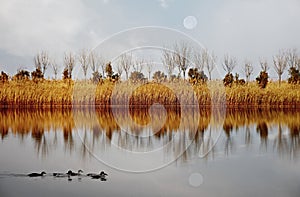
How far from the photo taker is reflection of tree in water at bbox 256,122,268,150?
6.32 meters

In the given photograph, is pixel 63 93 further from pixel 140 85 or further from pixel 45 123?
pixel 45 123

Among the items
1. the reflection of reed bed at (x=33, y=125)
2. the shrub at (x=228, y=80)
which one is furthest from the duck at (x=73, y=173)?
the shrub at (x=228, y=80)

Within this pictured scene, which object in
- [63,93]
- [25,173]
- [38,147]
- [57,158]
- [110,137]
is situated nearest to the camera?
[25,173]

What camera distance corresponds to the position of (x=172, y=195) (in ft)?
11.6

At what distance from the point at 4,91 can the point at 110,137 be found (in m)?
7.91

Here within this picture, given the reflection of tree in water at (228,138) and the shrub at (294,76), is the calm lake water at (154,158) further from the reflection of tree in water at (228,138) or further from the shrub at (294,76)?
the shrub at (294,76)

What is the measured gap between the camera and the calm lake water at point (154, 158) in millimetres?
3756

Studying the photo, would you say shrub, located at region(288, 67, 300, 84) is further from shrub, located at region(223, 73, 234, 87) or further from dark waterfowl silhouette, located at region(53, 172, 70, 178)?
dark waterfowl silhouette, located at region(53, 172, 70, 178)

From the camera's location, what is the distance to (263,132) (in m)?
7.65

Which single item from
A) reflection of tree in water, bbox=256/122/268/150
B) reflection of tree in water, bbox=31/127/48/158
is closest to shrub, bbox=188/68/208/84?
reflection of tree in water, bbox=256/122/268/150

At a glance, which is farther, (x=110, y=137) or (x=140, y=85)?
(x=140, y=85)

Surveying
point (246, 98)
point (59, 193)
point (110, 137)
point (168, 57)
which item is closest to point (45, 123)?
point (110, 137)

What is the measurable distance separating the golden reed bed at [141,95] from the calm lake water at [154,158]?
3.70m

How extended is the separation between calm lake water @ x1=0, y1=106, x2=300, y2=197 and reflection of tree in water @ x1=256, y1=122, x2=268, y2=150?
0.06 ft
